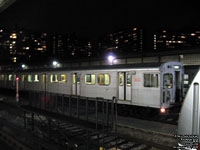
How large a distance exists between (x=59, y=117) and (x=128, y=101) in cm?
607

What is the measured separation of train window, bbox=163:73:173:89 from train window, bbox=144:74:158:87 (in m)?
0.52

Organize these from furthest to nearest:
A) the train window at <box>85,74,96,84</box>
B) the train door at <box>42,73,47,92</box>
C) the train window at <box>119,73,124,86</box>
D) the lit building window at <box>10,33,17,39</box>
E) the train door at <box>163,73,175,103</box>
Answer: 1. the lit building window at <box>10,33,17,39</box>
2. the train door at <box>42,73,47,92</box>
3. the train window at <box>85,74,96,84</box>
4. the train window at <box>119,73,124,86</box>
5. the train door at <box>163,73,175,103</box>

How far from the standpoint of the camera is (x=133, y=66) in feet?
41.9

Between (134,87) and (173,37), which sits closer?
(134,87)

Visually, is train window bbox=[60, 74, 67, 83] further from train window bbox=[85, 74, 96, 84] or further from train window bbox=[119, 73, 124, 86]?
train window bbox=[119, 73, 124, 86]

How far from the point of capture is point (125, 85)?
1302 cm

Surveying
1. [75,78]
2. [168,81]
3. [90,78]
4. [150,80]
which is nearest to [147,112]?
[150,80]

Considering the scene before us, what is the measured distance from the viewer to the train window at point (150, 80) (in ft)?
37.8

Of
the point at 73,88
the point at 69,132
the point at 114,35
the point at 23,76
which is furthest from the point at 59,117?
the point at 114,35

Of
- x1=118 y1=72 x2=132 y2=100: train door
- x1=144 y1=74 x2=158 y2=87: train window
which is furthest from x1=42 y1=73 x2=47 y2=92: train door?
x1=144 y1=74 x2=158 y2=87: train window

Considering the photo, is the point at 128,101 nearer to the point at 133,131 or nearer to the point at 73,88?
the point at 133,131

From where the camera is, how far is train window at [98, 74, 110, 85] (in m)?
14.0

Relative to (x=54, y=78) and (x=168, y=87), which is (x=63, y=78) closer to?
(x=54, y=78)

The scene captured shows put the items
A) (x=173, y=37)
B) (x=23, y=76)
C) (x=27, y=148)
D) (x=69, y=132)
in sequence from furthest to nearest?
(x=173, y=37) → (x=23, y=76) → (x=69, y=132) → (x=27, y=148)
